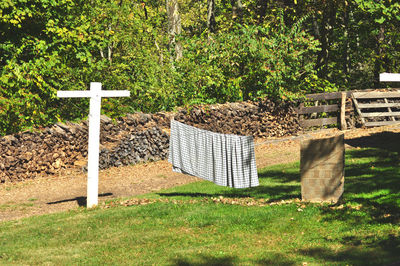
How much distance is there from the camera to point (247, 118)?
21766mm

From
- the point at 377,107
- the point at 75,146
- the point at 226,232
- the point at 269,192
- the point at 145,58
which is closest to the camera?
the point at 226,232

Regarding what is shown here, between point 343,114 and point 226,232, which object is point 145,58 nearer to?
point 343,114

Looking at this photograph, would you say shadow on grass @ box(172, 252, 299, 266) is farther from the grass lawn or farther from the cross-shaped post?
the cross-shaped post

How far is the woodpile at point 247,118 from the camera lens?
20359 millimetres

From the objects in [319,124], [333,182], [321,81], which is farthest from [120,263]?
[321,81]

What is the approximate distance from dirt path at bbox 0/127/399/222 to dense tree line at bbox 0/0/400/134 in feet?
8.01

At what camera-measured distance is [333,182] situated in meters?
10.4

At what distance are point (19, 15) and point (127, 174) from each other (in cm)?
637

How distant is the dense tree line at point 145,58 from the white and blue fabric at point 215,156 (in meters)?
6.82

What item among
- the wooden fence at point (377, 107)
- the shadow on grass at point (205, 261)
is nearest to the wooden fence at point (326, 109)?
the wooden fence at point (377, 107)

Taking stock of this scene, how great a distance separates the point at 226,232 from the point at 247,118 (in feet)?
42.0

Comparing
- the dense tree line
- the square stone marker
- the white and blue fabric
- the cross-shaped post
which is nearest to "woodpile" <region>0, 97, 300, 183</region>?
the dense tree line

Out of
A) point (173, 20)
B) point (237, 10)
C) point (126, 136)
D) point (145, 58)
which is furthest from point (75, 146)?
point (237, 10)

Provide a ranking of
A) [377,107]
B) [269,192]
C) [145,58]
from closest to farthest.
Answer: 1. [269,192]
2. [377,107]
3. [145,58]
